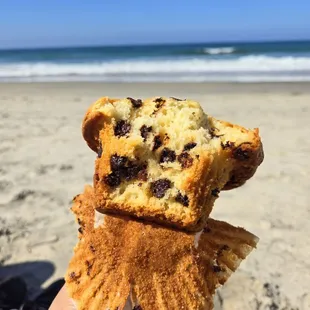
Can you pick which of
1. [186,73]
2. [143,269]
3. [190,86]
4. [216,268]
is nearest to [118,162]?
[143,269]

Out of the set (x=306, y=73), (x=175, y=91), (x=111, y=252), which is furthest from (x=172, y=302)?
(x=306, y=73)

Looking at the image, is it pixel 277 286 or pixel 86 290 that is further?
pixel 277 286

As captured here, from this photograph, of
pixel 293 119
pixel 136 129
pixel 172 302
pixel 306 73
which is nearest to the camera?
pixel 172 302

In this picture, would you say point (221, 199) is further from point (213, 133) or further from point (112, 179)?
point (112, 179)

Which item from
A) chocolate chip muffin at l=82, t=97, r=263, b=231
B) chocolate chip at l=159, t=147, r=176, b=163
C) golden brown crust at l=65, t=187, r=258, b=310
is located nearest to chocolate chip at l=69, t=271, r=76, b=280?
golden brown crust at l=65, t=187, r=258, b=310

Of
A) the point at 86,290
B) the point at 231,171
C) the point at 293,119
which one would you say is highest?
the point at 231,171

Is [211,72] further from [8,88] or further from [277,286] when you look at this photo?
[277,286]

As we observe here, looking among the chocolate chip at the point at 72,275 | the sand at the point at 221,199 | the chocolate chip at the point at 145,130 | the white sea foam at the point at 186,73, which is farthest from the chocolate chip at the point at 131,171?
the white sea foam at the point at 186,73

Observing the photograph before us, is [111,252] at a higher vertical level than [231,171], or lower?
lower
